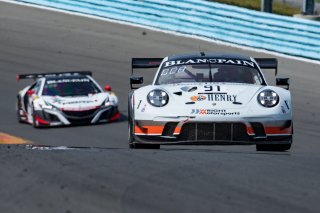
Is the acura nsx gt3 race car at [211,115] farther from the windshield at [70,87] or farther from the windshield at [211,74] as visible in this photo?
the windshield at [70,87]

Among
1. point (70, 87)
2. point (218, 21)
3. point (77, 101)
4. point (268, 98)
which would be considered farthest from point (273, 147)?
point (218, 21)

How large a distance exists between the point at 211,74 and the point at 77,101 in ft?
26.3

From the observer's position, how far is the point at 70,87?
20.0 meters

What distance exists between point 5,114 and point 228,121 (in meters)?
10.6

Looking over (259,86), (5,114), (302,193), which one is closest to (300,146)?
(259,86)

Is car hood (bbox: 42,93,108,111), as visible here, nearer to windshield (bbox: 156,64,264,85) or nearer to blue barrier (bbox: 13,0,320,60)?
blue barrier (bbox: 13,0,320,60)

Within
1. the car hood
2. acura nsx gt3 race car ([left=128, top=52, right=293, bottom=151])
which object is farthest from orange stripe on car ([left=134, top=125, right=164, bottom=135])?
the car hood

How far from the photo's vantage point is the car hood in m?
19.3

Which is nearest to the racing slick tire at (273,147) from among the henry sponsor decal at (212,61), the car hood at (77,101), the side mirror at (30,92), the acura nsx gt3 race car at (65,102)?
the henry sponsor decal at (212,61)

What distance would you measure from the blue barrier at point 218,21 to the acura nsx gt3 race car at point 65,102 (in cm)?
570

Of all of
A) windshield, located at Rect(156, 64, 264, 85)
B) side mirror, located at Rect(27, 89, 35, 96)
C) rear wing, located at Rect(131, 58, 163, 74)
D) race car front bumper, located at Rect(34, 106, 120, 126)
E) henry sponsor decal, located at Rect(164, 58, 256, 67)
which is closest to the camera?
windshield, located at Rect(156, 64, 264, 85)

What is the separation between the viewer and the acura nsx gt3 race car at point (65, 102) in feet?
62.5

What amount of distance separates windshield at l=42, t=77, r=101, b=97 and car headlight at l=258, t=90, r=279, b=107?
A: 30.1 feet

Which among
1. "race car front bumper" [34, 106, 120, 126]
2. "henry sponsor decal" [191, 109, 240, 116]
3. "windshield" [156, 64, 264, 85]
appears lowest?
"race car front bumper" [34, 106, 120, 126]
